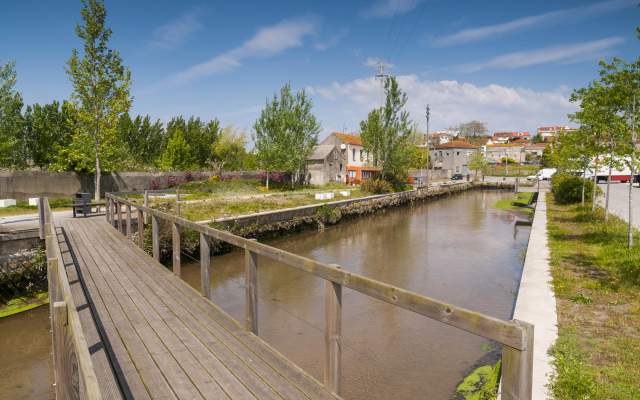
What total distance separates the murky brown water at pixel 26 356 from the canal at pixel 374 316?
2 cm

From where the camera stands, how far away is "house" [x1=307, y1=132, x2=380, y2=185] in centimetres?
4034

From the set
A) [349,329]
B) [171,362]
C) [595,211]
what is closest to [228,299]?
[349,329]

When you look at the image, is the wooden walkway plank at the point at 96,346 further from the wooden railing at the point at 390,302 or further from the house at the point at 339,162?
the house at the point at 339,162

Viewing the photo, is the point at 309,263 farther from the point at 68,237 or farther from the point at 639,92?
the point at 639,92

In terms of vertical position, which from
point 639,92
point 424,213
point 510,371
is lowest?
point 424,213

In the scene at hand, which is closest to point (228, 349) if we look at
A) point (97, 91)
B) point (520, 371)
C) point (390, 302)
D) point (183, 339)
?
point (183, 339)

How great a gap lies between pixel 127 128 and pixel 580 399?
143 feet

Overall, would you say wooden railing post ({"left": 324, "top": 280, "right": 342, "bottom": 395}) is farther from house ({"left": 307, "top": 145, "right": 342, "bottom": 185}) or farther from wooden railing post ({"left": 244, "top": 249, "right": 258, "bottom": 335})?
house ({"left": 307, "top": 145, "right": 342, "bottom": 185})

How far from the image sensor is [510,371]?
6.93 ft

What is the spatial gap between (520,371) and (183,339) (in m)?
3.52

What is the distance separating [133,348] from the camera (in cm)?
413

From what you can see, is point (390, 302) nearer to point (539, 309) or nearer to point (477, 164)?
point (539, 309)

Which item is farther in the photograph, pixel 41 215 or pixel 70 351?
pixel 41 215

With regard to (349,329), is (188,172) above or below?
above
